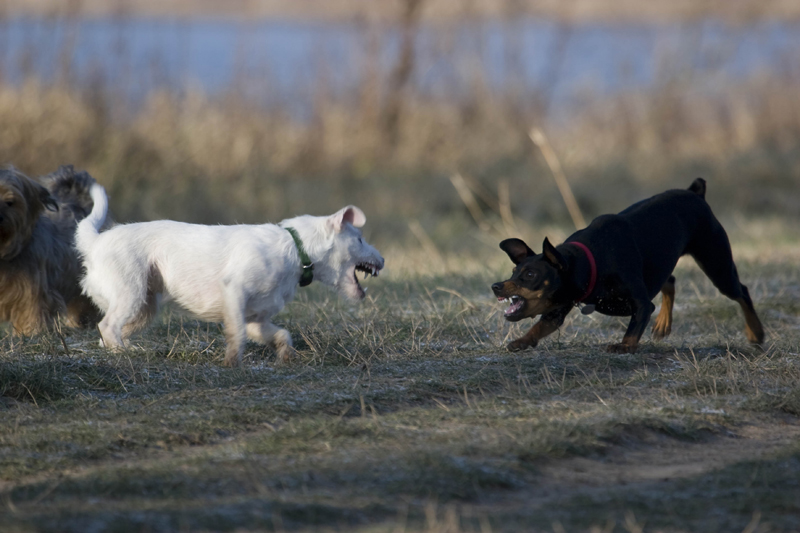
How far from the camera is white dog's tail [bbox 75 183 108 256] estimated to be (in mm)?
5051

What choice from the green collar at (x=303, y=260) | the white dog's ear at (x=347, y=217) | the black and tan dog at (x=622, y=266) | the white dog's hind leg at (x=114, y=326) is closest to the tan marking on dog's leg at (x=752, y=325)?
the black and tan dog at (x=622, y=266)

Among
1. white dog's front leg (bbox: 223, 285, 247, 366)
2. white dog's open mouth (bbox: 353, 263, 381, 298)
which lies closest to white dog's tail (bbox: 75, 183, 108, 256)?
white dog's front leg (bbox: 223, 285, 247, 366)

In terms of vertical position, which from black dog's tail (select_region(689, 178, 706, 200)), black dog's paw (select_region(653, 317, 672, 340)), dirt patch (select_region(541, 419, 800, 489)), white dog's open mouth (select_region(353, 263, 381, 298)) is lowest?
black dog's paw (select_region(653, 317, 672, 340))

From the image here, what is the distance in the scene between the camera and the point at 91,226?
203 inches

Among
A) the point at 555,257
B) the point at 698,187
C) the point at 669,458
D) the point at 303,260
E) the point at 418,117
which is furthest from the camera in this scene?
the point at 418,117

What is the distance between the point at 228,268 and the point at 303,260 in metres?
0.39

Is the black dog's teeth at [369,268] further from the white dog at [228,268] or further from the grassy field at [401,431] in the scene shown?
the grassy field at [401,431]

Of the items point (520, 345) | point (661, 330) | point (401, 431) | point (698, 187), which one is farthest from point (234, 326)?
point (698, 187)

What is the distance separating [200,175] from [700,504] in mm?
10299

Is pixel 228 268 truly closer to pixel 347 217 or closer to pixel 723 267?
pixel 347 217

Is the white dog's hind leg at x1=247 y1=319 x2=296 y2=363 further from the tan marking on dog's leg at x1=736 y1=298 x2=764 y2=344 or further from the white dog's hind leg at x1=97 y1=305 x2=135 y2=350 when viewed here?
the tan marking on dog's leg at x1=736 y1=298 x2=764 y2=344

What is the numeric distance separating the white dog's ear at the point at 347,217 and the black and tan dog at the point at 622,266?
0.80 m

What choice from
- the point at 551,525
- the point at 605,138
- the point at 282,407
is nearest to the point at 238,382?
the point at 282,407

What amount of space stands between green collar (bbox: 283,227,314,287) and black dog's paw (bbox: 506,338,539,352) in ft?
3.80
